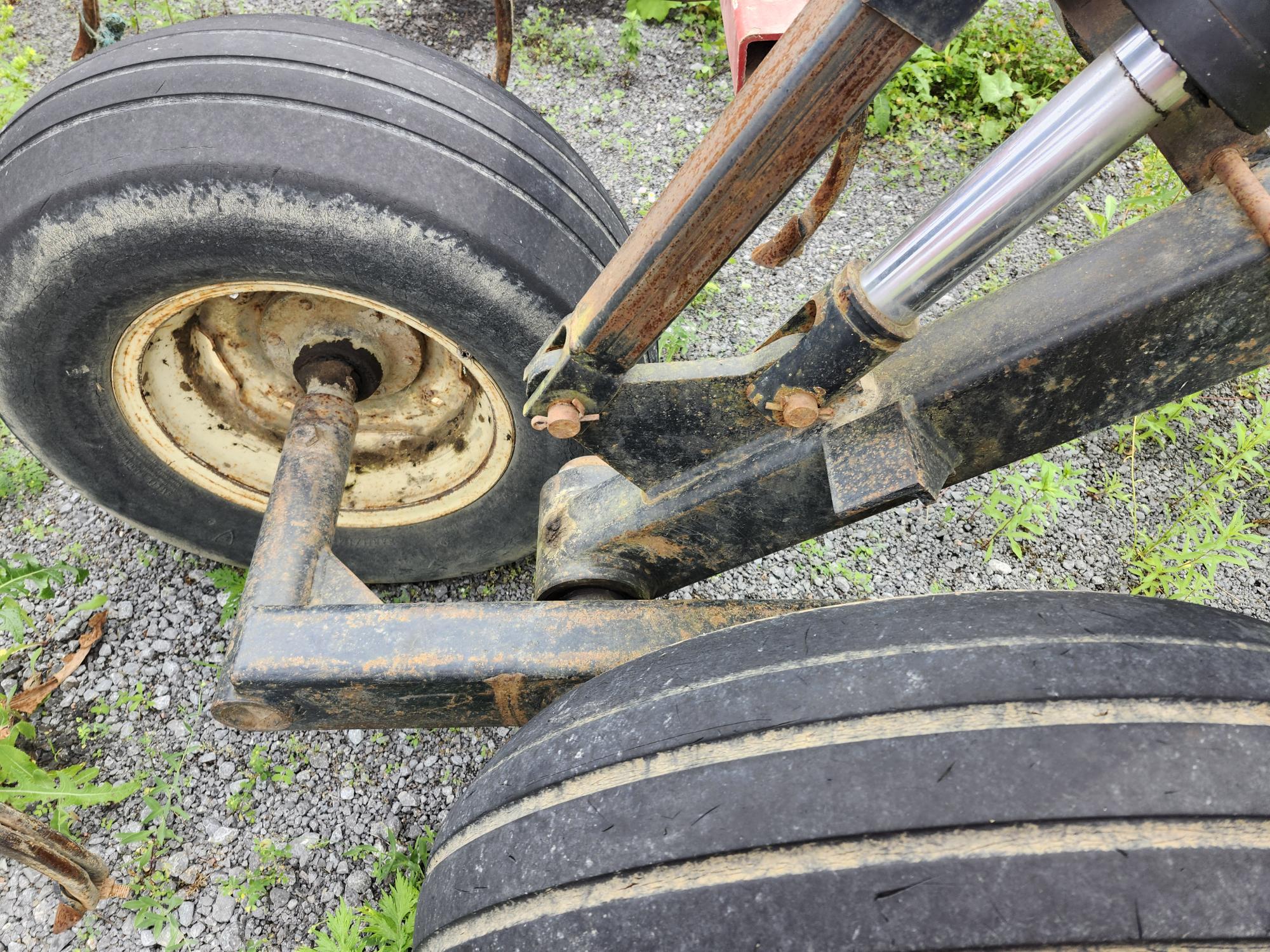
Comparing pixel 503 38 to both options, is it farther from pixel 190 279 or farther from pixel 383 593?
pixel 383 593

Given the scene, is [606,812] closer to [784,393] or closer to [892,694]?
[892,694]

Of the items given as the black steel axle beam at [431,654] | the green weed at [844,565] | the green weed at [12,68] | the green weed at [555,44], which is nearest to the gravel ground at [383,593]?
the green weed at [844,565]

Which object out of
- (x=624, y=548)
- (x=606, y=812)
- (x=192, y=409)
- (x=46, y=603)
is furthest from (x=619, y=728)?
(x=46, y=603)

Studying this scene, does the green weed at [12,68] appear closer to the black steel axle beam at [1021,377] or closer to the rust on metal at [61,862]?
the rust on metal at [61,862]

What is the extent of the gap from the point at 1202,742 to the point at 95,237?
175 cm

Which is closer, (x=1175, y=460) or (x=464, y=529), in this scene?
(x=464, y=529)

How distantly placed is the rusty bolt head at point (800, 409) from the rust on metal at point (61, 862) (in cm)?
154

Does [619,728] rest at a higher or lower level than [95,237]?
higher

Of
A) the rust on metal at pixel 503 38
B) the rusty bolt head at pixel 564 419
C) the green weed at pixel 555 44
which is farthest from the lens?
the green weed at pixel 555 44

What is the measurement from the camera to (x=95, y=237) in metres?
1.46

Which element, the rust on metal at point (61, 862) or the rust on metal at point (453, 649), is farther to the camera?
the rust on metal at point (61, 862)

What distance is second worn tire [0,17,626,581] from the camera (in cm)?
144

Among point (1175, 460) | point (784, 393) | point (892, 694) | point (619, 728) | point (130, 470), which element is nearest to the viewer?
point (892, 694)

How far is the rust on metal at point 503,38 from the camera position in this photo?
6.69 feet
